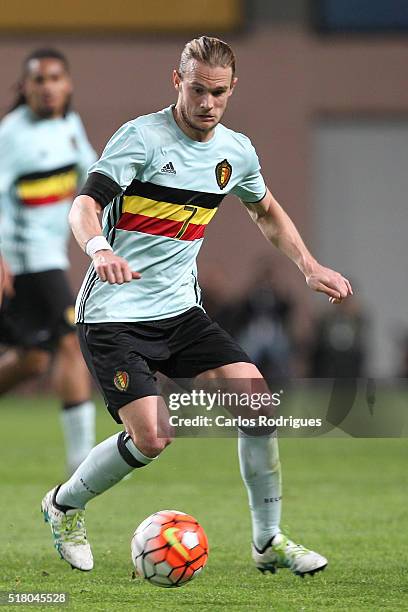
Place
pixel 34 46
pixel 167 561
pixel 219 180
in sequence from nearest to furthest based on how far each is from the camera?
pixel 167 561
pixel 219 180
pixel 34 46

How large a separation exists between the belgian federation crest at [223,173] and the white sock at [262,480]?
1009mm

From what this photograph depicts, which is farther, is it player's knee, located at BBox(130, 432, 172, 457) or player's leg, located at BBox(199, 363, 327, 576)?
player's leg, located at BBox(199, 363, 327, 576)

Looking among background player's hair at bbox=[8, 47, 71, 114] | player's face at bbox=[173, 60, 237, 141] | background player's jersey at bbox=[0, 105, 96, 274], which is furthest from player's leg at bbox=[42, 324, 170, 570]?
background player's hair at bbox=[8, 47, 71, 114]

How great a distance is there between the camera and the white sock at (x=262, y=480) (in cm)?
530

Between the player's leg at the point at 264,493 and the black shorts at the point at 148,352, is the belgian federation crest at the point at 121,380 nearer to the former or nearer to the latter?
the black shorts at the point at 148,352

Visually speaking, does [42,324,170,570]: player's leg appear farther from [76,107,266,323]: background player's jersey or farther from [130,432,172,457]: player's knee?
[76,107,266,323]: background player's jersey

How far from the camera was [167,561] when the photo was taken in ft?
15.8

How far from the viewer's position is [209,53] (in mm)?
5035

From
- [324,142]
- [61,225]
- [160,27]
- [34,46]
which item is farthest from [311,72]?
[61,225]

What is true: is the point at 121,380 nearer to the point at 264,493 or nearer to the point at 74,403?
the point at 264,493

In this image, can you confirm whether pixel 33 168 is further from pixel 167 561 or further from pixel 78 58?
pixel 78 58

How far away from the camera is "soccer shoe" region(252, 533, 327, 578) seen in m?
5.18

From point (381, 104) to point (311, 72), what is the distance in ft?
3.88

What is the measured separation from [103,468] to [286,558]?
2.66 feet
